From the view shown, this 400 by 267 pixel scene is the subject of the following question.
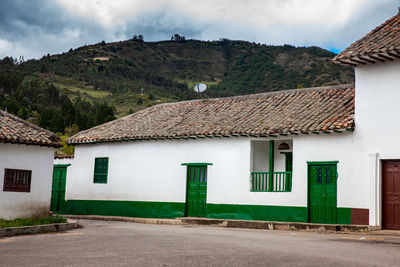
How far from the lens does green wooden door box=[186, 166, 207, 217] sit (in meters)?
19.8

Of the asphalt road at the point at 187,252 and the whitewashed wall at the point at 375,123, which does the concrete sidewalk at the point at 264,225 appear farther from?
the asphalt road at the point at 187,252

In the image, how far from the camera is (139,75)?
9238 cm

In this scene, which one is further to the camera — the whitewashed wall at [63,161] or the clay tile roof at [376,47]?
the whitewashed wall at [63,161]

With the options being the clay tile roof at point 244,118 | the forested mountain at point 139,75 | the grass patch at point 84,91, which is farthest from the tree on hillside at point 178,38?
the clay tile roof at point 244,118

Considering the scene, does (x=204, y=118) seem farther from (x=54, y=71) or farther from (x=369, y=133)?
(x=54, y=71)

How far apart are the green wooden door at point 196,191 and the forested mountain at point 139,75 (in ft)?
91.1

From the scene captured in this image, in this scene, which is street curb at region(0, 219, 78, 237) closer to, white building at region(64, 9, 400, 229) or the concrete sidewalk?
the concrete sidewalk

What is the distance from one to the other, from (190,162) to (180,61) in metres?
103

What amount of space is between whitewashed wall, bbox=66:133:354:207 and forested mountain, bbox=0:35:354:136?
24.0m

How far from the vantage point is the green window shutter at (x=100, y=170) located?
23.1 metres

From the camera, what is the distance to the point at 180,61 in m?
122

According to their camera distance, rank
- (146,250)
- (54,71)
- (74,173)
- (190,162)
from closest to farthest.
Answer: (146,250) → (190,162) → (74,173) → (54,71)

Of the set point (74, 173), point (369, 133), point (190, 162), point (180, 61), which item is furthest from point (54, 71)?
point (369, 133)

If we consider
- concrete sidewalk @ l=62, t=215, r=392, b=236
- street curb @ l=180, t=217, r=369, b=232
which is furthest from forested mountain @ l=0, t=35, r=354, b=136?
street curb @ l=180, t=217, r=369, b=232
